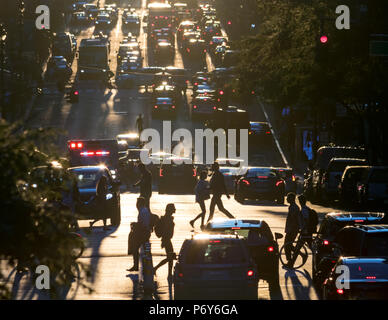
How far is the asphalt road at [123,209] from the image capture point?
60.3 feet

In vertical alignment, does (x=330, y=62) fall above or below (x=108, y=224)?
above

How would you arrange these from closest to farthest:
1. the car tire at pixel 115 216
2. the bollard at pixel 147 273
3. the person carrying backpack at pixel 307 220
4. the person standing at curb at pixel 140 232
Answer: the bollard at pixel 147 273 → the person standing at curb at pixel 140 232 → the person carrying backpack at pixel 307 220 → the car tire at pixel 115 216

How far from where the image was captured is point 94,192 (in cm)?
2875

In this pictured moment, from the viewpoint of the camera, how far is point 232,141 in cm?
7006

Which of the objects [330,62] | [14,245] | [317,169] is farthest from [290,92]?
[14,245]

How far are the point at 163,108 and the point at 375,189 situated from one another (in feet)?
147

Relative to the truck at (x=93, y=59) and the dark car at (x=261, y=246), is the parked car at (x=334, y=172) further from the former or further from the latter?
the truck at (x=93, y=59)

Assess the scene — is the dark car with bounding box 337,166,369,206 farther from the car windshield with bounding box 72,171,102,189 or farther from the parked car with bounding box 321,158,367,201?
the car windshield with bounding box 72,171,102,189

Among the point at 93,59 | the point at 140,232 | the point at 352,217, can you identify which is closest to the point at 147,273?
the point at 140,232

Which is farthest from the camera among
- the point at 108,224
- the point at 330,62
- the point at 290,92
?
the point at 290,92

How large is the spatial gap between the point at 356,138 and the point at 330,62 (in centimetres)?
2404

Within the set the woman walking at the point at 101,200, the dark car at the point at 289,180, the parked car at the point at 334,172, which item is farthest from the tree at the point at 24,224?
the dark car at the point at 289,180
